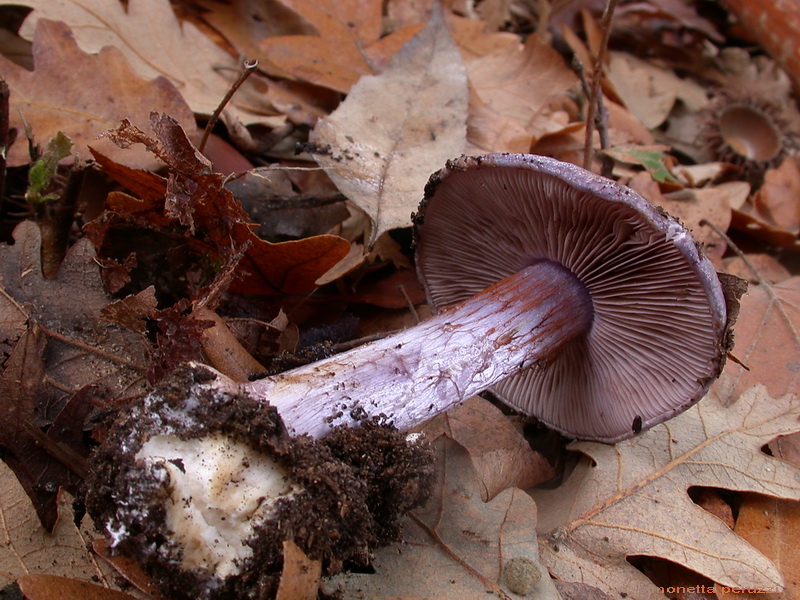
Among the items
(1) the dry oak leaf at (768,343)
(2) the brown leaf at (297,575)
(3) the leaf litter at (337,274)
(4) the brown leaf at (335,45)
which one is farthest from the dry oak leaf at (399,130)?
(1) the dry oak leaf at (768,343)

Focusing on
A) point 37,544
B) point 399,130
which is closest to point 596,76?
point 399,130

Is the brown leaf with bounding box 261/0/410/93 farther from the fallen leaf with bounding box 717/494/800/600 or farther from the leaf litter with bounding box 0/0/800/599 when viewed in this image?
the fallen leaf with bounding box 717/494/800/600

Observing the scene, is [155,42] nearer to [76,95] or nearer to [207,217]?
[76,95]

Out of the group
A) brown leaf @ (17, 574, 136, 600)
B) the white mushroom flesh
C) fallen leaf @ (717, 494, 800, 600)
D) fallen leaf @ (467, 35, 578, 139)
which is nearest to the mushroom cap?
fallen leaf @ (717, 494, 800, 600)

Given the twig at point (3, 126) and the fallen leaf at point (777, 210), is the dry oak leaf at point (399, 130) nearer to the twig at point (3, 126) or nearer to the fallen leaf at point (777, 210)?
the twig at point (3, 126)

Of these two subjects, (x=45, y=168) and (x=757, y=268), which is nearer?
(x=45, y=168)

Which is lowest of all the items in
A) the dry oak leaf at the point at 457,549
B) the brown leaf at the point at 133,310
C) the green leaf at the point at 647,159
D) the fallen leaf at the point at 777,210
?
the dry oak leaf at the point at 457,549
